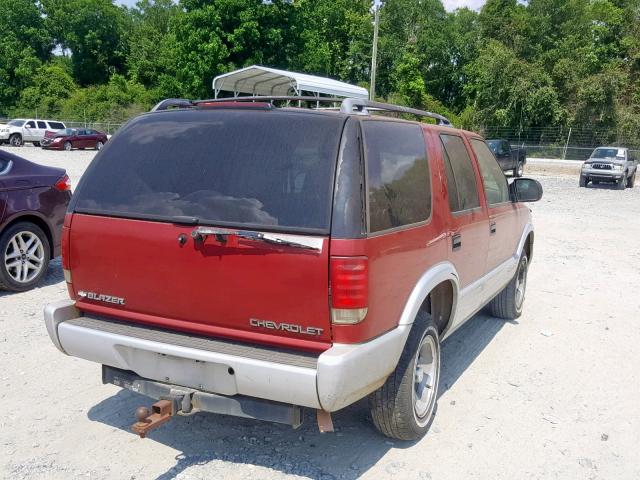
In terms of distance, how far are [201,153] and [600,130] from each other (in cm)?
4294

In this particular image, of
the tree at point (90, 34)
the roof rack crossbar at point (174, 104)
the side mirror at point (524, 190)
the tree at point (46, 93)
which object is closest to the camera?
the roof rack crossbar at point (174, 104)

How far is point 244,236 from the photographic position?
294cm

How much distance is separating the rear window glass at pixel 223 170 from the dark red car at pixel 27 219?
3.35m

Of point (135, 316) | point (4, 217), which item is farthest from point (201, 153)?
point (4, 217)

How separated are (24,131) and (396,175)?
35.6 meters

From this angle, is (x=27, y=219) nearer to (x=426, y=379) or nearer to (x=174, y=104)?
(x=174, y=104)

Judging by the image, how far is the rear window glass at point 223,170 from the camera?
297 cm

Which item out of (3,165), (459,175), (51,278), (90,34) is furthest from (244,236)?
(90,34)

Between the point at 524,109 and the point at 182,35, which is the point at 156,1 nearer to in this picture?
the point at 182,35

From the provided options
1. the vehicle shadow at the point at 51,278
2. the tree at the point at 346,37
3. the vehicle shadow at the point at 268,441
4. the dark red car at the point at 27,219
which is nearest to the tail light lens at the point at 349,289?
the vehicle shadow at the point at 268,441

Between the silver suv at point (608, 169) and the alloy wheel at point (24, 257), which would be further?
the silver suv at point (608, 169)

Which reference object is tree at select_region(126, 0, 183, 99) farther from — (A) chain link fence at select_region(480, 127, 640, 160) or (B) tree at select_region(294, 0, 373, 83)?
(A) chain link fence at select_region(480, 127, 640, 160)

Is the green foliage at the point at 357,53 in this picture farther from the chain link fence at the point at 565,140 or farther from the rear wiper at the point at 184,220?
the rear wiper at the point at 184,220

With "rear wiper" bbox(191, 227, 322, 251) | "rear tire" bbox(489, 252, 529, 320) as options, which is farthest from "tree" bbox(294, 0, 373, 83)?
"rear wiper" bbox(191, 227, 322, 251)
